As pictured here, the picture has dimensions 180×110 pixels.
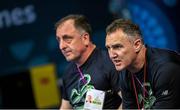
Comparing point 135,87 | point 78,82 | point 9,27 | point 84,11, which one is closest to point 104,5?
point 84,11

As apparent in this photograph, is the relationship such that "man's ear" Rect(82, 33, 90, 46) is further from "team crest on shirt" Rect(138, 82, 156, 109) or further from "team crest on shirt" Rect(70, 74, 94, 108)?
"team crest on shirt" Rect(138, 82, 156, 109)

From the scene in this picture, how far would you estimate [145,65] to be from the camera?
3104 mm

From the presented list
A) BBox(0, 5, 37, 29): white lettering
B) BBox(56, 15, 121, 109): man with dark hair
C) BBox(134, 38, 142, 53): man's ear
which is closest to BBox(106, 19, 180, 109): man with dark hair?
BBox(134, 38, 142, 53): man's ear

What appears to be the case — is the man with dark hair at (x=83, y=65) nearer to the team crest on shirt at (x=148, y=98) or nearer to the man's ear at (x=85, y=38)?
the man's ear at (x=85, y=38)

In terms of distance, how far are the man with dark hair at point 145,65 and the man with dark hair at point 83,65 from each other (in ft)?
1.24

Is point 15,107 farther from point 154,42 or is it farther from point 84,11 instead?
point 154,42

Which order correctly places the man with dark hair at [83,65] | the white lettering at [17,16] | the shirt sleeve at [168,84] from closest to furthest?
the shirt sleeve at [168,84], the man with dark hair at [83,65], the white lettering at [17,16]

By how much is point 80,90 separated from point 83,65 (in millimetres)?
163

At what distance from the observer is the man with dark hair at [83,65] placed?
355 centimetres

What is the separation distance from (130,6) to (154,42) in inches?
16.4

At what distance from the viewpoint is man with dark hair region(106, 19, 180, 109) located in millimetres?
2984

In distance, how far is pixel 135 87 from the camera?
10.5 feet

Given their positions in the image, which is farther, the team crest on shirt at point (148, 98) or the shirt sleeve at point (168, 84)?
the team crest on shirt at point (148, 98)

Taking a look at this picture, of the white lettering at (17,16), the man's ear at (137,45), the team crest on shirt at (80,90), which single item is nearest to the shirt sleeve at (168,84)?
the man's ear at (137,45)
